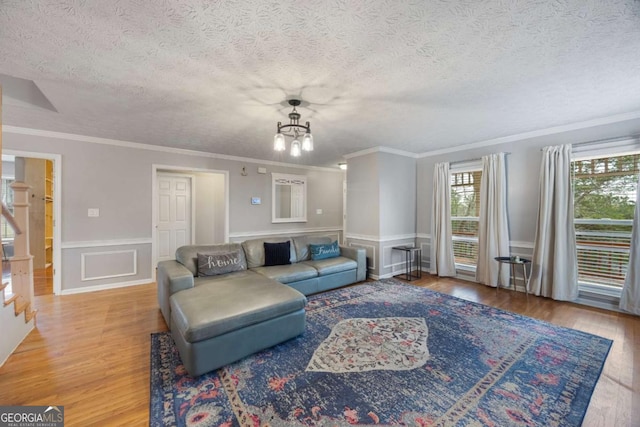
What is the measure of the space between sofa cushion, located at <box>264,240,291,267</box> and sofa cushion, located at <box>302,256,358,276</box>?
0.34m

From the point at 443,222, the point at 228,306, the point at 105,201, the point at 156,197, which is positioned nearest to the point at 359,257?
the point at 443,222

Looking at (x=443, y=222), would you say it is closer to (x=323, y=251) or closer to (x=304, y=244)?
(x=323, y=251)

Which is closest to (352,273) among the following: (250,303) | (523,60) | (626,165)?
(250,303)

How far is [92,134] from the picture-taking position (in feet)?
12.4

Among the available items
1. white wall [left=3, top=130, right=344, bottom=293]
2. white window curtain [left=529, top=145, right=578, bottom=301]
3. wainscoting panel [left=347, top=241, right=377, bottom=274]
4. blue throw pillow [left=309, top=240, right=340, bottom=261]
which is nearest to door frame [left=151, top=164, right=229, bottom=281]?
white wall [left=3, top=130, right=344, bottom=293]

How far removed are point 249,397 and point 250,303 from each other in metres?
0.71

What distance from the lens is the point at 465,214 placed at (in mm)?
4703

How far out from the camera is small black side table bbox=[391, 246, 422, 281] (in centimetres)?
467

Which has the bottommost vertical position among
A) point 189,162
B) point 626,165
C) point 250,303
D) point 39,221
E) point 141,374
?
point 141,374

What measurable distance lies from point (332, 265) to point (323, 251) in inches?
14.7

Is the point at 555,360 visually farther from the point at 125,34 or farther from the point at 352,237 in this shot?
the point at 125,34

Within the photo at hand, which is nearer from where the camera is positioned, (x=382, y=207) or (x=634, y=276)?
(x=634, y=276)

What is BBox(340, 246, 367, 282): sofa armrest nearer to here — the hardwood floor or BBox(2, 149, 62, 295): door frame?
the hardwood floor

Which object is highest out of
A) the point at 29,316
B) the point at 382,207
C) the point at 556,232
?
the point at 382,207
